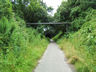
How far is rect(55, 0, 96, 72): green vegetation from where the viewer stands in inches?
126

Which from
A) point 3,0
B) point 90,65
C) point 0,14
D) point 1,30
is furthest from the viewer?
point 3,0

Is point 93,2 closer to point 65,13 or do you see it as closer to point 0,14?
point 65,13

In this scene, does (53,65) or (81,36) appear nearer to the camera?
(53,65)

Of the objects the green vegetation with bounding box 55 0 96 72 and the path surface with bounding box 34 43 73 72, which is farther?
the path surface with bounding box 34 43 73 72

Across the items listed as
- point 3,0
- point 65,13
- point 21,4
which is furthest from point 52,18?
point 3,0

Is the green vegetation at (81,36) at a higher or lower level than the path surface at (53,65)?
higher

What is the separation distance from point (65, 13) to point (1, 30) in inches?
448

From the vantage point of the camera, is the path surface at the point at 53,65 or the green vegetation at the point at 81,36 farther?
the path surface at the point at 53,65

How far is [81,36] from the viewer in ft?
17.9

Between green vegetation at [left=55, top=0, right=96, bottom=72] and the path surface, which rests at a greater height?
green vegetation at [left=55, top=0, right=96, bottom=72]

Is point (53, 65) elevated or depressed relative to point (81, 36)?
depressed

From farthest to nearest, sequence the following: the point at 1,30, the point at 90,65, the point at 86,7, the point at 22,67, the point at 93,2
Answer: the point at 86,7, the point at 93,2, the point at 1,30, the point at 22,67, the point at 90,65

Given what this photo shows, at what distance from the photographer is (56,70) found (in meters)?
3.58

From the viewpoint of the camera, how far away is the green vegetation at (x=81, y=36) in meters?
3.21
